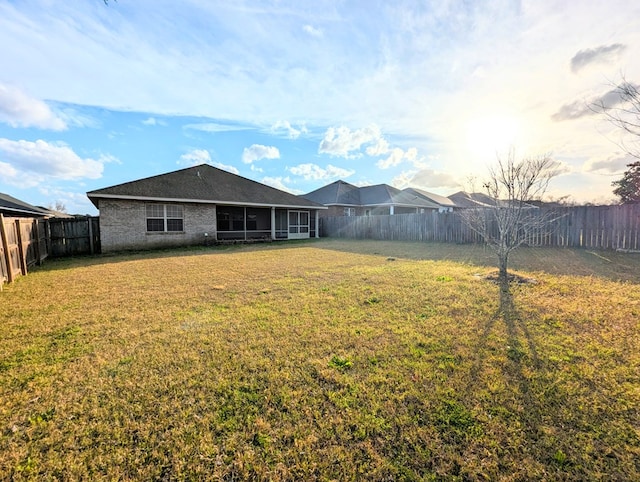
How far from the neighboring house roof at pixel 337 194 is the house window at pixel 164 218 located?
1581 centimetres

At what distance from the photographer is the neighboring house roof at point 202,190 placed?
44.3ft

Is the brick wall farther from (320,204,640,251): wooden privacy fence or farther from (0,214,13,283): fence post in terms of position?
(320,204,640,251): wooden privacy fence

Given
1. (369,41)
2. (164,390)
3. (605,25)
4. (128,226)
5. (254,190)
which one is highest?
(369,41)

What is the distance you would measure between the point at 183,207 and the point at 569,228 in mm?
18135

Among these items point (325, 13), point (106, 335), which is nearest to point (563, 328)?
point (106, 335)

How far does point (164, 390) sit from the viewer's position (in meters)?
2.56

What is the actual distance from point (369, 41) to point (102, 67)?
805 centimetres

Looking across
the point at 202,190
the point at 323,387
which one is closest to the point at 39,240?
the point at 202,190

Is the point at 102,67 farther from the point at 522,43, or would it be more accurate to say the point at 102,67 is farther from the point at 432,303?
the point at 522,43

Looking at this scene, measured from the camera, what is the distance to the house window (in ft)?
46.3

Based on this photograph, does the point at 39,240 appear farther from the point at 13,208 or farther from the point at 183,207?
the point at 13,208

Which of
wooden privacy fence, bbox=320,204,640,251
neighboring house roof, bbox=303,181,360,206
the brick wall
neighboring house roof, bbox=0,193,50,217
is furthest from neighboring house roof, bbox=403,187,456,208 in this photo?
neighboring house roof, bbox=0,193,50,217

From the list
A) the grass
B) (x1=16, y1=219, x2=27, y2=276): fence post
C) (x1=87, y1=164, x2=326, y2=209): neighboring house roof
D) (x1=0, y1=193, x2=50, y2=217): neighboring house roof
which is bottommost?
the grass

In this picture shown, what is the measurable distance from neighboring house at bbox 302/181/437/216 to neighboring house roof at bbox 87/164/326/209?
7.49 meters
